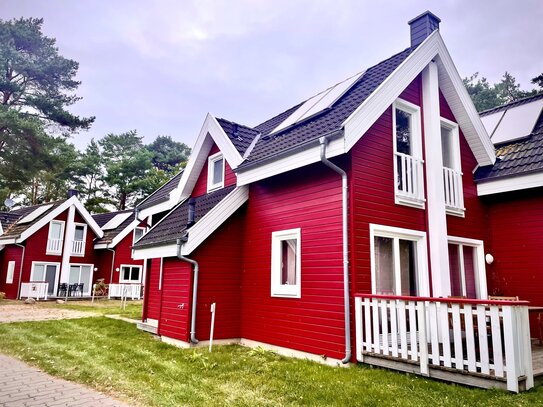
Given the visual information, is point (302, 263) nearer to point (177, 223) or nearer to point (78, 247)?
point (177, 223)

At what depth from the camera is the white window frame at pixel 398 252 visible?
22.9 ft

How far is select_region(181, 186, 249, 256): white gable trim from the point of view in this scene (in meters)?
8.25

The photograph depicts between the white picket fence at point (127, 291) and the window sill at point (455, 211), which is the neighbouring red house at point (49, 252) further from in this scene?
the window sill at point (455, 211)

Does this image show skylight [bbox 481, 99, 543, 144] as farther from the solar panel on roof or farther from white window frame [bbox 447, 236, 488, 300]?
white window frame [bbox 447, 236, 488, 300]

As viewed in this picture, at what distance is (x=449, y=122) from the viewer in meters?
9.45

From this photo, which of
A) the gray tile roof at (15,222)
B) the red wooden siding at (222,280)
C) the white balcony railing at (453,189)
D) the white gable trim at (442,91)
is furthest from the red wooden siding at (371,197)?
the gray tile roof at (15,222)

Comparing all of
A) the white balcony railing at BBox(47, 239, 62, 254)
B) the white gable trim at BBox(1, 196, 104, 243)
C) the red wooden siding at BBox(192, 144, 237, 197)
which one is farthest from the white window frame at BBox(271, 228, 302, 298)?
the white balcony railing at BBox(47, 239, 62, 254)

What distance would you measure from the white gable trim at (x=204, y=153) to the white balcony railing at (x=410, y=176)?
370cm

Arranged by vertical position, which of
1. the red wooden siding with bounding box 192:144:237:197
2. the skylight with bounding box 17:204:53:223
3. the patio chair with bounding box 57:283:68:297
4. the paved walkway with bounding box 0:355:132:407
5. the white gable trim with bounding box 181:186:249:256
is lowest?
the paved walkway with bounding box 0:355:132:407

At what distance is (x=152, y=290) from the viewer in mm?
11820

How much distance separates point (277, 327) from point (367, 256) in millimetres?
2499

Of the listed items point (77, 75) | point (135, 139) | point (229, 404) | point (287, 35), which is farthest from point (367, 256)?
point (135, 139)

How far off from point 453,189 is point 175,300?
693 centimetres

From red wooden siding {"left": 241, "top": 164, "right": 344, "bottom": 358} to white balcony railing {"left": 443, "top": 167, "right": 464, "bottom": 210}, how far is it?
3162 mm
